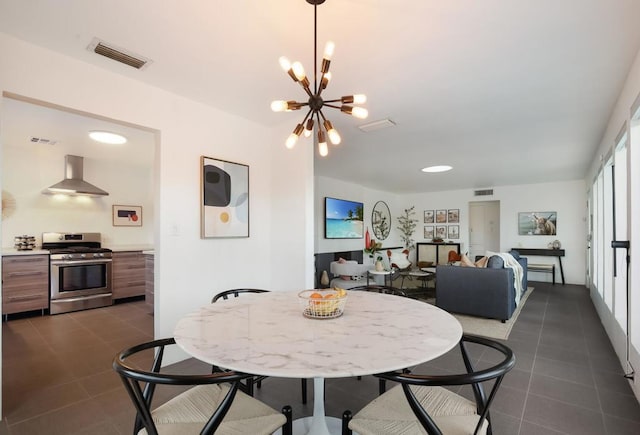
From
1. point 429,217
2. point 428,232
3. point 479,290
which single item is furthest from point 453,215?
point 479,290

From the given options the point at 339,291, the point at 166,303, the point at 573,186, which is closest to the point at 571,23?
the point at 339,291

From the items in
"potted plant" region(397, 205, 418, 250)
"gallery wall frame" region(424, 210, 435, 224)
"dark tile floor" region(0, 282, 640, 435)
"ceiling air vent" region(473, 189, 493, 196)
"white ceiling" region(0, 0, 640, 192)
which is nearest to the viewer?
"white ceiling" region(0, 0, 640, 192)

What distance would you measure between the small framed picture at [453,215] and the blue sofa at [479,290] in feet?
15.1

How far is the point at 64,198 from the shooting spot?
17.0 feet

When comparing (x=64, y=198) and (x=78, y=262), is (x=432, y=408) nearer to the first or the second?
(x=78, y=262)

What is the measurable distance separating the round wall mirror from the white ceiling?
4952 millimetres

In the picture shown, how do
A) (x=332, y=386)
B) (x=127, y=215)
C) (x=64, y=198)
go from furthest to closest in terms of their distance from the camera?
1. (x=127, y=215)
2. (x=64, y=198)
3. (x=332, y=386)

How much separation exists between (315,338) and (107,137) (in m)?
4.16

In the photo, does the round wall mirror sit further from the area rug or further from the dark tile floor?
the dark tile floor

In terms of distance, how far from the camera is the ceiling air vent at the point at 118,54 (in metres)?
2.08

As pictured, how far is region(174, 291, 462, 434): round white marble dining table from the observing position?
3.35 feet

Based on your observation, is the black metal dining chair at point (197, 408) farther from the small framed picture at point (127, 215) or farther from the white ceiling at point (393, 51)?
the small framed picture at point (127, 215)

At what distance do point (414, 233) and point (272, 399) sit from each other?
7.91 m

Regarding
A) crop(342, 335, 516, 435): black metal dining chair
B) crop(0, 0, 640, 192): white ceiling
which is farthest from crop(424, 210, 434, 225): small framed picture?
crop(342, 335, 516, 435): black metal dining chair
